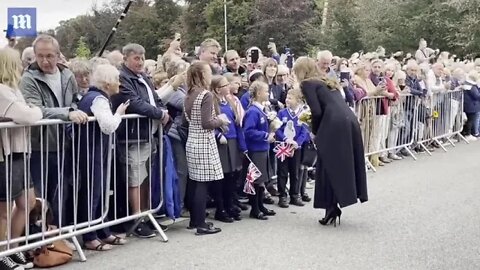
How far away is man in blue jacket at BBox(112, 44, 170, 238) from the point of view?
22.1 ft

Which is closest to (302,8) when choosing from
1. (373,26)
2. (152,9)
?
(373,26)

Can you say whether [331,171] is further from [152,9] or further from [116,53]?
[152,9]

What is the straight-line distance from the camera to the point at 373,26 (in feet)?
116

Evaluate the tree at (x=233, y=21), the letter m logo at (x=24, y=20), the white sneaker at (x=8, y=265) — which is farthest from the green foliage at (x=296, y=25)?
the white sneaker at (x=8, y=265)

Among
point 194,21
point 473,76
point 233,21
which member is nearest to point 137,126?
point 473,76

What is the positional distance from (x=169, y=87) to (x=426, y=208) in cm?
356

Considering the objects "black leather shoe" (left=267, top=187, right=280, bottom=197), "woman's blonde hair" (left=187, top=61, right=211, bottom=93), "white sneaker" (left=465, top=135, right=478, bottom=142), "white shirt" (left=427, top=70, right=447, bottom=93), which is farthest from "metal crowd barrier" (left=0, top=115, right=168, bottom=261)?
"white sneaker" (left=465, top=135, right=478, bottom=142)

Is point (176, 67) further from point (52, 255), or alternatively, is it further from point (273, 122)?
point (52, 255)

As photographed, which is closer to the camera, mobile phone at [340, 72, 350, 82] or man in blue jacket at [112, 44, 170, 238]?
man in blue jacket at [112, 44, 170, 238]

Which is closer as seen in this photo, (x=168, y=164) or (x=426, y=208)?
(x=168, y=164)

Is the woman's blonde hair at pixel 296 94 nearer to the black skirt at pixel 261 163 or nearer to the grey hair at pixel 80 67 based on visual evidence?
the black skirt at pixel 261 163

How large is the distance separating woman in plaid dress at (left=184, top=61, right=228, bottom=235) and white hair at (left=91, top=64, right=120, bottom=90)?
3.11 ft

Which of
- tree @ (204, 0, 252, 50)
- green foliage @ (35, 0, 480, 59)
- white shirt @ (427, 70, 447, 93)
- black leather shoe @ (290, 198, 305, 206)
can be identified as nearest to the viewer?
black leather shoe @ (290, 198, 305, 206)

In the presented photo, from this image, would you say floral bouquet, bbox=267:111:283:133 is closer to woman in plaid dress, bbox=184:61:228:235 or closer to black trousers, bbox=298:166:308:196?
black trousers, bbox=298:166:308:196
